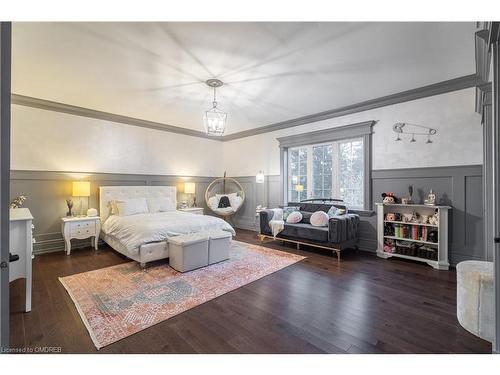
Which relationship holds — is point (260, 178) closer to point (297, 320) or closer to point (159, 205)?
point (159, 205)

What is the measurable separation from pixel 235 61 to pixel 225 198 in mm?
4133

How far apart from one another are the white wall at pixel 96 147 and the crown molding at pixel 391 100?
2.26m

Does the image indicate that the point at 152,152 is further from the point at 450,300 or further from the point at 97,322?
the point at 450,300

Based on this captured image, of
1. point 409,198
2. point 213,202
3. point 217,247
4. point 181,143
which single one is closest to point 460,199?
point 409,198

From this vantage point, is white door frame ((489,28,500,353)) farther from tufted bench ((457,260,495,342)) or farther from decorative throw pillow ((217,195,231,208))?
decorative throw pillow ((217,195,231,208))

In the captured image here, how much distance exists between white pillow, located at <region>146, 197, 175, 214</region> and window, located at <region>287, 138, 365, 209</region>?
9.29ft

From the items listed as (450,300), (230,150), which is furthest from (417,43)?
(230,150)

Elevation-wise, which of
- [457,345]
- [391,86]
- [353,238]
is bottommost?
[457,345]

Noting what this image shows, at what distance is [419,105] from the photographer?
12.5 ft

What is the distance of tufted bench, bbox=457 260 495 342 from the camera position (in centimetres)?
178

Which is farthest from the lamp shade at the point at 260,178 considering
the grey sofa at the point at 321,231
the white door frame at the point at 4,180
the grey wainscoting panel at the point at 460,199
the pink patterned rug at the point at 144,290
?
the white door frame at the point at 4,180

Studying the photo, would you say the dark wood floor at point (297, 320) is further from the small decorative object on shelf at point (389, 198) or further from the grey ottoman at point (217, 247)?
the small decorative object on shelf at point (389, 198)
